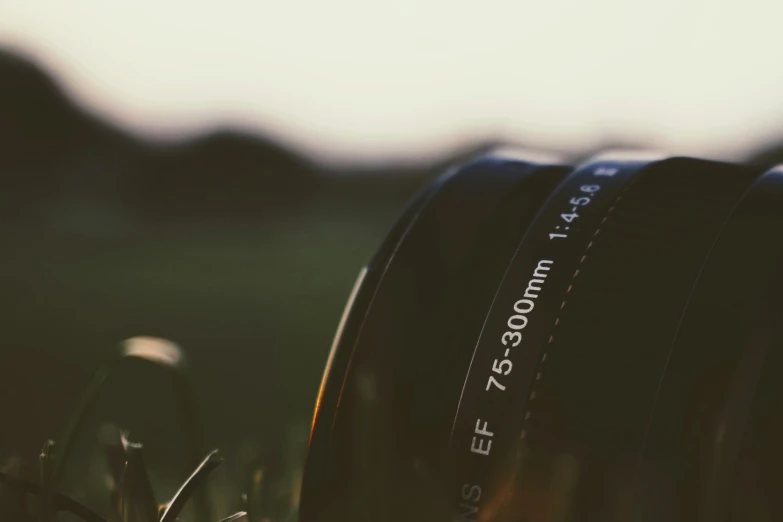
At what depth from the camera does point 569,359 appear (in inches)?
21.6

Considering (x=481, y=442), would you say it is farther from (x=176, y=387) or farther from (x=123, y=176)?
(x=123, y=176)

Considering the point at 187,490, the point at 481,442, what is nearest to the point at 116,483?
the point at 187,490

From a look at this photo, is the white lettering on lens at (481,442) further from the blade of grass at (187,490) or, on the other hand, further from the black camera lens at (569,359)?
the blade of grass at (187,490)

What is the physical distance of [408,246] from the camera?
2.04 feet

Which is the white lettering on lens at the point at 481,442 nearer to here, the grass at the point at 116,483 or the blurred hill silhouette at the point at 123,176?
the grass at the point at 116,483

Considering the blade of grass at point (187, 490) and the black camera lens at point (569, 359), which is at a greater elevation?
the black camera lens at point (569, 359)

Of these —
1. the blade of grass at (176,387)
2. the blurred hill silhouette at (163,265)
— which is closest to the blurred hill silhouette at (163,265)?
the blurred hill silhouette at (163,265)

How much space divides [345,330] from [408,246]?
0.24 feet

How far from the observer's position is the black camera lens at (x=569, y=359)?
508mm

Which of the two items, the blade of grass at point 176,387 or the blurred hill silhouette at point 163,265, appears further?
the blurred hill silhouette at point 163,265

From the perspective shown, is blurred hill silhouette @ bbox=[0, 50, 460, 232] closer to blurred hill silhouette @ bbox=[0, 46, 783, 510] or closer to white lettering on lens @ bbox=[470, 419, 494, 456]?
blurred hill silhouette @ bbox=[0, 46, 783, 510]

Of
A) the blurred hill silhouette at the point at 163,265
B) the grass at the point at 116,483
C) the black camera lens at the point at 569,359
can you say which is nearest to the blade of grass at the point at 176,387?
the grass at the point at 116,483

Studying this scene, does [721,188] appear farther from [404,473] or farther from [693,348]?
[404,473]

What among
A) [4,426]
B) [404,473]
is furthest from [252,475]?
[4,426]
